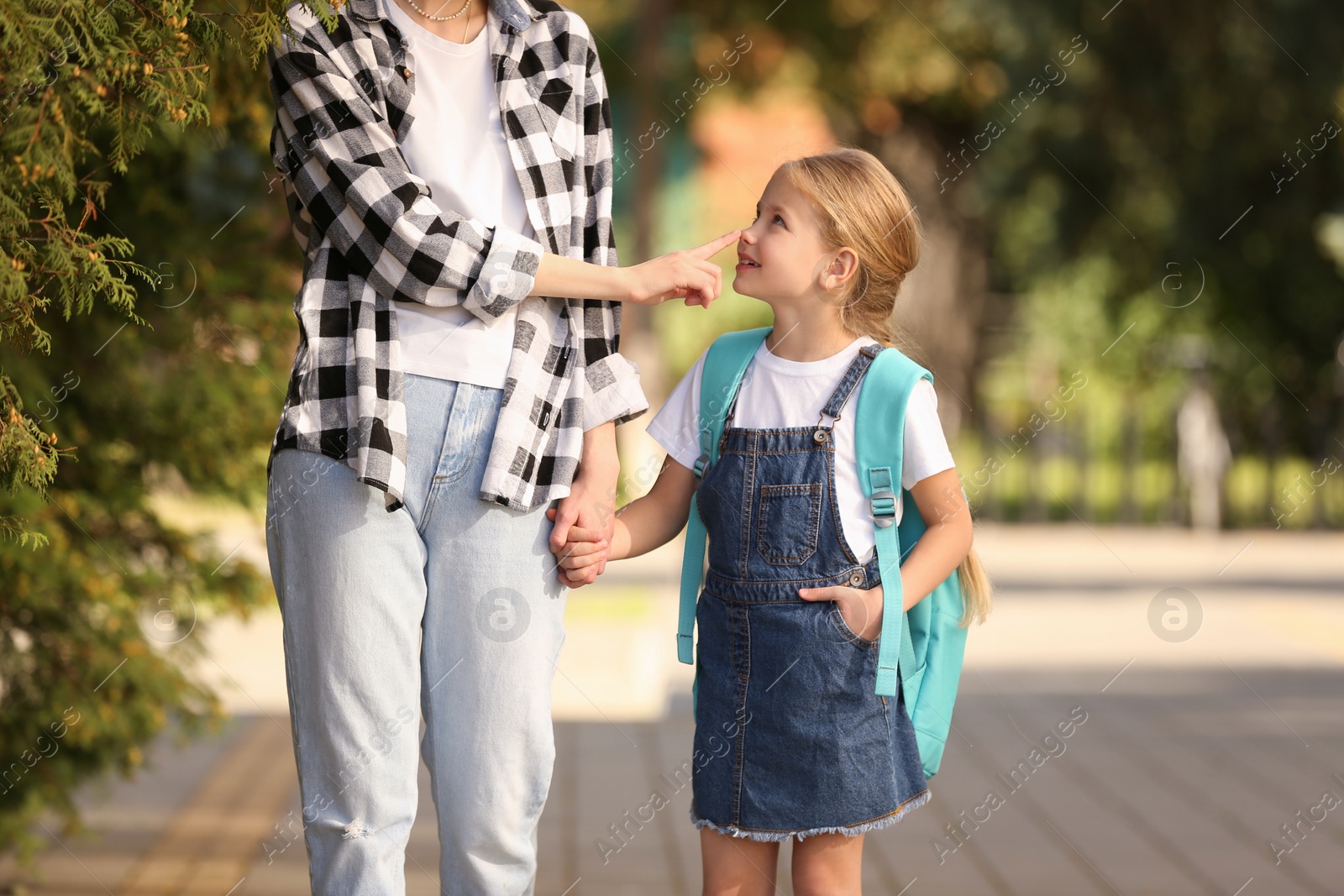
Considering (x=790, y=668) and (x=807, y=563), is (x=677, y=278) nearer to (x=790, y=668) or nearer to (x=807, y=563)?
(x=807, y=563)

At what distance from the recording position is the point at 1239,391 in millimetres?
14086

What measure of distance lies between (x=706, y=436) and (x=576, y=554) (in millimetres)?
379

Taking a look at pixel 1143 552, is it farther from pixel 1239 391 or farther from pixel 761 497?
pixel 761 497

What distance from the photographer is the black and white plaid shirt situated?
2137mm

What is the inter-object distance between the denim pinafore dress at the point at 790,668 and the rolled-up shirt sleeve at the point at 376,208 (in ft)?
1.78

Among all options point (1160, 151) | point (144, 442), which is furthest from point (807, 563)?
point (1160, 151)

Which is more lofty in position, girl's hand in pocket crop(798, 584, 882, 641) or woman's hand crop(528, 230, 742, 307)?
woman's hand crop(528, 230, 742, 307)

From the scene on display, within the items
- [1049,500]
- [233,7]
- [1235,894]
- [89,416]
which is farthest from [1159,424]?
[233,7]

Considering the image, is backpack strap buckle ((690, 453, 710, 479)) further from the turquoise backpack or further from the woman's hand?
the woman's hand

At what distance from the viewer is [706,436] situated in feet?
8.34

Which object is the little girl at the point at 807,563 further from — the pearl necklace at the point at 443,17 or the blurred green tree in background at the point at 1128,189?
the blurred green tree in background at the point at 1128,189

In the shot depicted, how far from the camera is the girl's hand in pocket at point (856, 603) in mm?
2352

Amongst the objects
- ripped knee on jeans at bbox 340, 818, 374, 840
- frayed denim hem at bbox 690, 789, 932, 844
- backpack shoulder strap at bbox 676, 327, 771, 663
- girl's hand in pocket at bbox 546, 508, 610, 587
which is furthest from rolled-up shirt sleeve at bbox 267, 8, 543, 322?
frayed denim hem at bbox 690, 789, 932, 844

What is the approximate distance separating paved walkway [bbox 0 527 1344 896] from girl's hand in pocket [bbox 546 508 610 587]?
1.91 m
